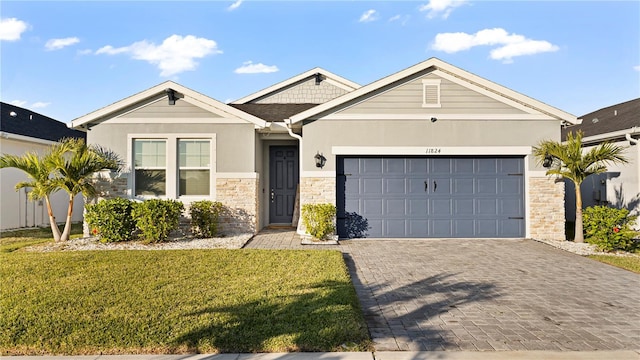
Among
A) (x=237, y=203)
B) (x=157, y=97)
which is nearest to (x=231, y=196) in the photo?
(x=237, y=203)

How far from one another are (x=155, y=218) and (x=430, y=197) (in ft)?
24.7

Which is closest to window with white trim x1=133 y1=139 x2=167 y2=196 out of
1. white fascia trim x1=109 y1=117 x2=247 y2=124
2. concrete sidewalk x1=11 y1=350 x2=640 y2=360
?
white fascia trim x1=109 y1=117 x2=247 y2=124

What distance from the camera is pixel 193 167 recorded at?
408 inches

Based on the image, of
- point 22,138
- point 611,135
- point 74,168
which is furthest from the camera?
point 22,138

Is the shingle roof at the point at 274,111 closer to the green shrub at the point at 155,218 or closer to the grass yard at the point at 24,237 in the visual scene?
the green shrub at the point at 155,218

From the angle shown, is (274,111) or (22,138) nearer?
(22,138)

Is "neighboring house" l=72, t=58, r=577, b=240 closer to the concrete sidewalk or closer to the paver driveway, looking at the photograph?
the paver driveway

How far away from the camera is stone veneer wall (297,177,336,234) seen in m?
10.0

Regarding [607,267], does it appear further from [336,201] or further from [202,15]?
[202,15]

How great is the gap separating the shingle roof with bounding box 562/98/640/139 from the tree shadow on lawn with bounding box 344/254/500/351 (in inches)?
391

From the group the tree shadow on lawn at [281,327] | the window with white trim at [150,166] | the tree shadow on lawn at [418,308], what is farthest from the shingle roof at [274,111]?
the tree shadow on lawn at [281,327]

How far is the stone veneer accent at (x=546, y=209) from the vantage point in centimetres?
1002

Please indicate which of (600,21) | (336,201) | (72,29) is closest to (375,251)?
(336,201)

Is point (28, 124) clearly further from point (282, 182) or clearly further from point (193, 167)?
point (282, 182)
